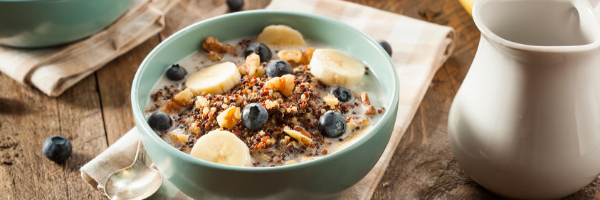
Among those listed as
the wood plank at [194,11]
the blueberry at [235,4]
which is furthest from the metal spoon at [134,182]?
the blueberry at [235,4]

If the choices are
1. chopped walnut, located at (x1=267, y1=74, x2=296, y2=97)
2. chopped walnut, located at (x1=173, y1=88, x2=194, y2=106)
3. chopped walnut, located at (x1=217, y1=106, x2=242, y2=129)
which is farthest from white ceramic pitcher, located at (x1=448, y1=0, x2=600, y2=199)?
chopped walnut, located at (x1=173, y1=88, x2=194, y2=106)

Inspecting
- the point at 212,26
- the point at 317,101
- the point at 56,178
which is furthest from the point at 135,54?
the point at 317,101

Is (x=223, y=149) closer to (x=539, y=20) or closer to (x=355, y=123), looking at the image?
(x=355, y=123)

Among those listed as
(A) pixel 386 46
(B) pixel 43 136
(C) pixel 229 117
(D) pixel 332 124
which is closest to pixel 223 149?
(C) pixel 229 117

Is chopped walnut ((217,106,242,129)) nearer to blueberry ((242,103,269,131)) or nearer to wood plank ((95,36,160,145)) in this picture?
blueberry ((242,103,269,131))

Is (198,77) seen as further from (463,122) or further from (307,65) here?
(463,122)

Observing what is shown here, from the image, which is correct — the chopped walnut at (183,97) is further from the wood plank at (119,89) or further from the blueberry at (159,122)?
the wood plank at (119,89)
